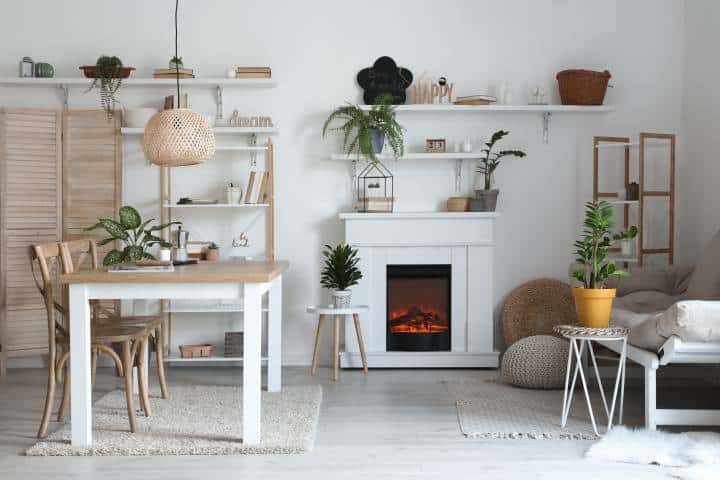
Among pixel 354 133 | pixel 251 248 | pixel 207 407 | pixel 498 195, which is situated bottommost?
pixel 207 407

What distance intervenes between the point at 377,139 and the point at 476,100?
76 cm

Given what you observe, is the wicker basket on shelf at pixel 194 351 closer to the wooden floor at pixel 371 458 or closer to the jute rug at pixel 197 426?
the jute rug at pixel 197 426

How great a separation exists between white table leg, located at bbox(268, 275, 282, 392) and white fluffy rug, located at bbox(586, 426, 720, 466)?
1.98 meters

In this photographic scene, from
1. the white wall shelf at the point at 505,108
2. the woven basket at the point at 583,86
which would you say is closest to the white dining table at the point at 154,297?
the white wall shelf at the point at 505,108

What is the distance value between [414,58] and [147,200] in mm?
2205

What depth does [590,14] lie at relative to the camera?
5836 millimetres

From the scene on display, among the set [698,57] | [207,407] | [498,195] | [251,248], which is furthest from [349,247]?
[698,57]

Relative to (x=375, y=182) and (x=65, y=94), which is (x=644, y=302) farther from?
(x=65, y=94)

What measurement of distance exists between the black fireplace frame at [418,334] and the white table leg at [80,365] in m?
2.47

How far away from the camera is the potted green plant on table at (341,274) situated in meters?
5.37

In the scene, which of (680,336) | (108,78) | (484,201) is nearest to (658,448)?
(680,336)

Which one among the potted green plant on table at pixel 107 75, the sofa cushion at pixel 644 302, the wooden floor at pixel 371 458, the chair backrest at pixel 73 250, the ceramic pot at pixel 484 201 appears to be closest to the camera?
the wooden floor at pixel 371 458

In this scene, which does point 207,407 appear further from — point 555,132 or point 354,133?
point 555,132

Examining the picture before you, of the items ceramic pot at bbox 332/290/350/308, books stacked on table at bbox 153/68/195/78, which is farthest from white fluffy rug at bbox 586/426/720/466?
books stacked on table at bbox 153/68/195/78
